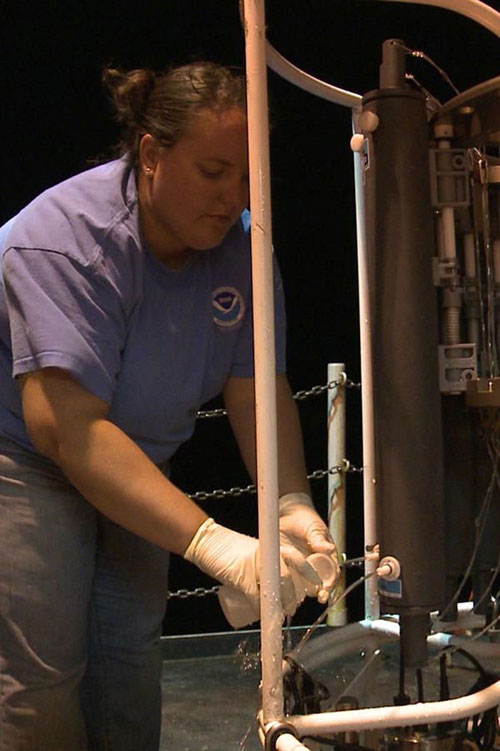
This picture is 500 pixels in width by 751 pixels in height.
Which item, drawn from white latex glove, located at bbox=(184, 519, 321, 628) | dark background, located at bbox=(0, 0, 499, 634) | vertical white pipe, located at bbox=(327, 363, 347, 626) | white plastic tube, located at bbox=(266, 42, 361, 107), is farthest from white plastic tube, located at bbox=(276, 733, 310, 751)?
dark background, located at bbox=(0, 0, 499, 634)

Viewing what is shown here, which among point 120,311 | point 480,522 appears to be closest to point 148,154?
point 120,311

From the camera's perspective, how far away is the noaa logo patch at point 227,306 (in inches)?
55.6

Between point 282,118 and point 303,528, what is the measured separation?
196 cm

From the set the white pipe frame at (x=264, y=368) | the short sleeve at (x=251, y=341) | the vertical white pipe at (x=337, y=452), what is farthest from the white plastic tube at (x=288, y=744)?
the vertical white pipe at (x=337, y=452)

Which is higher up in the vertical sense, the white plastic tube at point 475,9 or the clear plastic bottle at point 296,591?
the white plastic tube at point 475,9

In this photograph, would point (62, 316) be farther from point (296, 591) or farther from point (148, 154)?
point (296, 591)

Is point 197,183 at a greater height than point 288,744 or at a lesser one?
greater

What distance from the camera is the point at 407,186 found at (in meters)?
1.16

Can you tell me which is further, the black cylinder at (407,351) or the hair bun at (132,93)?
the hair bun at (132,93)

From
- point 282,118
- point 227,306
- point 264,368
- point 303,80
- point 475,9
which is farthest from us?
point 282,118

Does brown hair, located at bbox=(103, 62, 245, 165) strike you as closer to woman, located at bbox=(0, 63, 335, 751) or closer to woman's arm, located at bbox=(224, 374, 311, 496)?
woman, located at bbox=(0, 63, 335, 751)

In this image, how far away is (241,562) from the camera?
3.63ft

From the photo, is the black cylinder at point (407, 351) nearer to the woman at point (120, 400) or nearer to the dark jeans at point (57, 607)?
the woman at point (120, 400)

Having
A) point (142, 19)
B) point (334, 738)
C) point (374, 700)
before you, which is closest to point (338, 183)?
point (142, 19)
